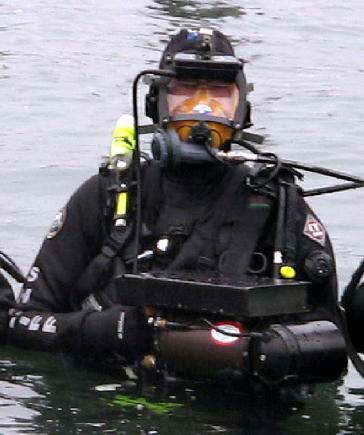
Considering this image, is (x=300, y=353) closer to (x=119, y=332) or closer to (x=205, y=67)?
(x=119, y=332)

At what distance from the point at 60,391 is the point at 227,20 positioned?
7233mm

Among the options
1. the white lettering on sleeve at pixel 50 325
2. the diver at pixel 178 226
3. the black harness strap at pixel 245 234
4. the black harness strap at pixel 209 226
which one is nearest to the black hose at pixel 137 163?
the diver at pixel 178 226

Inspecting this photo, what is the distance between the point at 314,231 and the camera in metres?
4.98

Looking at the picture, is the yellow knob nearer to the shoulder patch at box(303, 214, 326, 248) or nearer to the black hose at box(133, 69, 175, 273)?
the shoulder patch at box(303, 214, 326, 248)

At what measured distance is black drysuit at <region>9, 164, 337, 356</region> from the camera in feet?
16.1

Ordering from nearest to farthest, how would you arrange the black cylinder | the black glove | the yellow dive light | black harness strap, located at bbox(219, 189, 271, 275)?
the black cylinder
the black glove
black harness strap, located at bbox(219, 189, 271, 275)
the yellow dive light

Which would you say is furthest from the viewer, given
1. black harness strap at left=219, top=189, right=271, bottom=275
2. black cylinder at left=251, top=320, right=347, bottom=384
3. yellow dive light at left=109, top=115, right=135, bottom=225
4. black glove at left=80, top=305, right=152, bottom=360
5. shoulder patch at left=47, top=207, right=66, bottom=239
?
shoulder patch at left=47, top=207, right=66, bottom=239

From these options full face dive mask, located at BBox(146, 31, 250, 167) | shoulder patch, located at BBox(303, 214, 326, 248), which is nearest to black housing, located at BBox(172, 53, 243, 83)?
full face dive mask, located at BBox(146, 31, 250, 167)

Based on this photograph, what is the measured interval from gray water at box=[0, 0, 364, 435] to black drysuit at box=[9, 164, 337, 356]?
0.74ft

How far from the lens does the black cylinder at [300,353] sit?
4.49 meters

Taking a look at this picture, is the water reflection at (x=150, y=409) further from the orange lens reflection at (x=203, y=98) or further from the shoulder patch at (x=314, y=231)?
the orange lens reflection at (x=203, y=98)

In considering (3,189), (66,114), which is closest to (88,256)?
(3,189)

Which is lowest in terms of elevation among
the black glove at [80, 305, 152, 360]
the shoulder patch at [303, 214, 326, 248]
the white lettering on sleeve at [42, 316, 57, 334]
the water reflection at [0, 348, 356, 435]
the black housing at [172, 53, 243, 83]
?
the water reflection at [0, 348, 356, 435]

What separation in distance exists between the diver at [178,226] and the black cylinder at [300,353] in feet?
0.13
